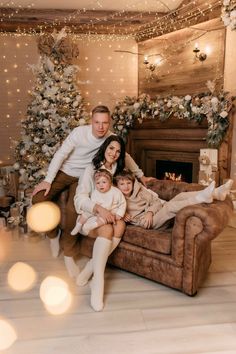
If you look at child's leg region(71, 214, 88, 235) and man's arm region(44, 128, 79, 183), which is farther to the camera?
man's arm region(44, 128, 79, 183)

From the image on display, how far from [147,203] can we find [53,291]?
108cm

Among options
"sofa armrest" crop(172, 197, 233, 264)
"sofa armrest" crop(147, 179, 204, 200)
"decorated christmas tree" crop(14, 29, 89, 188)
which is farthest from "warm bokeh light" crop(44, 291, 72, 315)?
"decorated christmas tree" crop(14, 29, 89, 188)

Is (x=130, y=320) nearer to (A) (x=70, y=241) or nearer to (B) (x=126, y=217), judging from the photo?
(B) (x=126, y=217)

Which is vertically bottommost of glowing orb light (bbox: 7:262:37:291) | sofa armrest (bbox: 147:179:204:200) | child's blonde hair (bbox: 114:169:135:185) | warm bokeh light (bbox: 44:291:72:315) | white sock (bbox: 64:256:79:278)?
warm bokeh light (bbox: 44:291:72:315)

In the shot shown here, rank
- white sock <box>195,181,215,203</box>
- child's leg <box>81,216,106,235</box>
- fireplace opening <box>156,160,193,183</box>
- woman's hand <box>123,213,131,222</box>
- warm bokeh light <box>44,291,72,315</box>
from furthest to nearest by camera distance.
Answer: fireplace opening <box>156,160,193,183</box> → woman's hand <box>123,213,131,222</box> → child's leg <box>81,216,106,235</box> → white sock <box>195,181,215,203</box> → warm bokeh light <box>44,291,72,315</box>

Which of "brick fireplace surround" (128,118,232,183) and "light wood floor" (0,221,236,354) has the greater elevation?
"brick fireplace surround" (128,118,232,183)

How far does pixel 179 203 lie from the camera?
8.43 feet

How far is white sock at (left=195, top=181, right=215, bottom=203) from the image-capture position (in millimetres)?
2422

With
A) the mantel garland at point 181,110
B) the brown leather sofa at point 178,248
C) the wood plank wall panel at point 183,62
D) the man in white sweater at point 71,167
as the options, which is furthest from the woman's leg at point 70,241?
the wood plank wall panel at point 183,62

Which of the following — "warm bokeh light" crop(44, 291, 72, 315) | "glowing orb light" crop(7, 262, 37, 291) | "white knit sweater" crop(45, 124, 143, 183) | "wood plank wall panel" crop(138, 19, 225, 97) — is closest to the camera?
"warm bokeh light" crop(44, 291, 72, 315)

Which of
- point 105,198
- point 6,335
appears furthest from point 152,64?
point 6,335

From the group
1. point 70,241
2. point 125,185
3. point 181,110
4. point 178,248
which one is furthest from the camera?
point 181,110

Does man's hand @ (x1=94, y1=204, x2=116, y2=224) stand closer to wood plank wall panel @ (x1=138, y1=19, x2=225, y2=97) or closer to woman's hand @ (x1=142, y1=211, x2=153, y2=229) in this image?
woman's hand @ (x1=142, y1=211, x2=153, y2=229)

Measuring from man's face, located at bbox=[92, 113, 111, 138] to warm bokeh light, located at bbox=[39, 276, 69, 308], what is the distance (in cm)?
133
